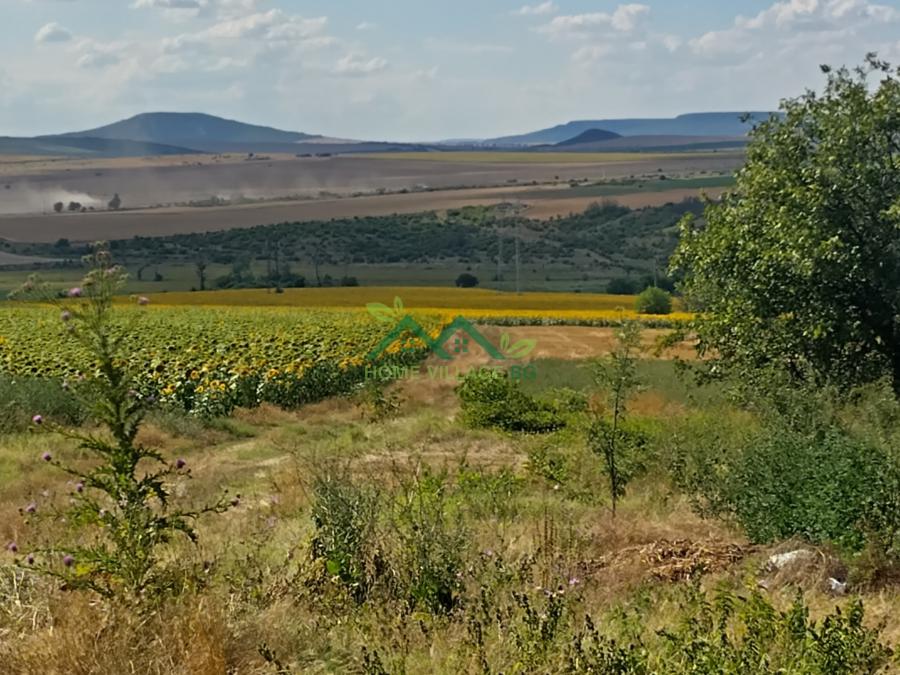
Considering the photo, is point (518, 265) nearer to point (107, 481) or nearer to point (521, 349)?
point (521, 349)

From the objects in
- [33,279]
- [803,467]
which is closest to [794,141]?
[803,467]

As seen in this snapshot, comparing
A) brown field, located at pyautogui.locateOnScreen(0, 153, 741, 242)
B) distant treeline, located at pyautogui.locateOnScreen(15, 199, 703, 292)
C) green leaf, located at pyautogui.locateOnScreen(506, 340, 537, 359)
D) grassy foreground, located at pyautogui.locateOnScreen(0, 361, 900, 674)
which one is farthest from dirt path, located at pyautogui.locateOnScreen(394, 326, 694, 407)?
brown field, located at pyautogui.locateOnScreen(0, 153, 741, 242)

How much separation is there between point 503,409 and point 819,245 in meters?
6.40

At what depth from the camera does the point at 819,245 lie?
13695 millimetres

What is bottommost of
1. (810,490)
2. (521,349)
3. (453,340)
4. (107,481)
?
(521,349)

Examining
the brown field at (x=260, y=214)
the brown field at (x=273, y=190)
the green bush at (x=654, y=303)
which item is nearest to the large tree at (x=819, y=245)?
the green bush at (x=654, y=303)

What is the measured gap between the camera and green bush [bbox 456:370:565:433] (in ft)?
54.8

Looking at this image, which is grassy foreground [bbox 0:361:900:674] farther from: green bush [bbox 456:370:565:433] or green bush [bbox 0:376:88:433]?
green bush [bbox 456:370:565:433]

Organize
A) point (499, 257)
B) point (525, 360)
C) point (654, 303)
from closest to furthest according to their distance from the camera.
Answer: point (525, 360) < point (654, 303) < point (499, 257)

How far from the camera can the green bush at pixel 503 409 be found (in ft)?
54.8

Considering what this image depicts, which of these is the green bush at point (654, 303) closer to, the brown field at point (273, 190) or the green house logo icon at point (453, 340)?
the green house logo icon at point (453, 340)

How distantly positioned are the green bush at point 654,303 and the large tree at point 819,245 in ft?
102

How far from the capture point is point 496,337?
32.6 metres

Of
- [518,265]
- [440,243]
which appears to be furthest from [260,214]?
[518,265]
